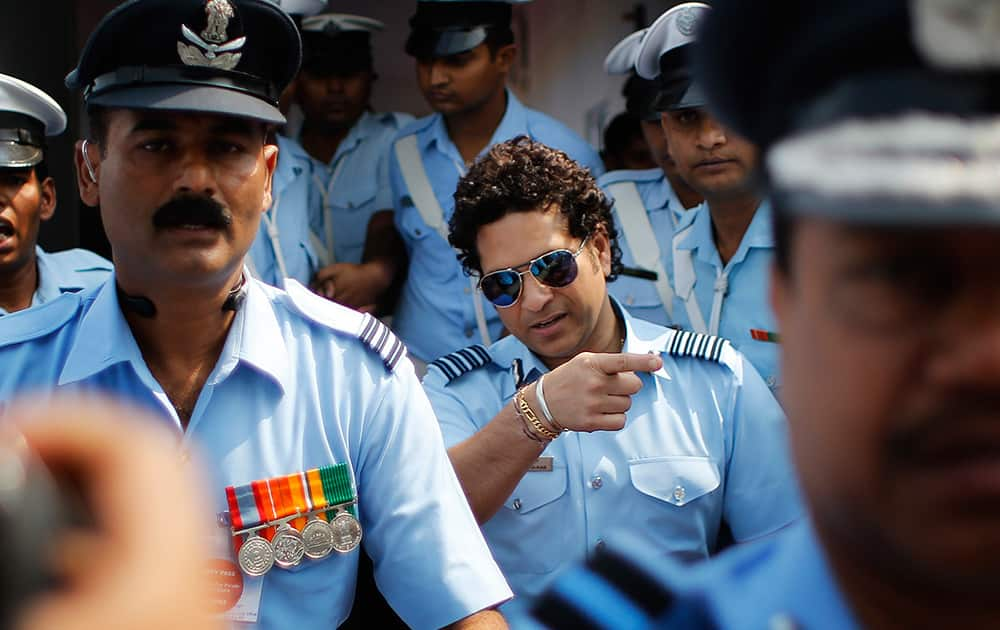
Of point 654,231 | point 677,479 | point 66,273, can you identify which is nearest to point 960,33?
point 677,479

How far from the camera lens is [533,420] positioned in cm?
238

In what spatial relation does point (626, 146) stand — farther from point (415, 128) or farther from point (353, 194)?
point (353, 194)

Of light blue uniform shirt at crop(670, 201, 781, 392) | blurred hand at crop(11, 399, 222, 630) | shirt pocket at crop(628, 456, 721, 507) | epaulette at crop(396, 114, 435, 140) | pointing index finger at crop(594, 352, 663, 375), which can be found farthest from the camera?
epaulette at crop(396, 114, 435, 140)

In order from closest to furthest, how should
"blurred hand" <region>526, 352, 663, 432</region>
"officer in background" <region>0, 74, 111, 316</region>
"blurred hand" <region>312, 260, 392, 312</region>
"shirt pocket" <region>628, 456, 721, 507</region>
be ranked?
"blurred hand" <region>526, 352, 663, 432</region>
"shirt pocket" <region>628, 456, 721, 507</region>
"officer in background" <region>0, 74, 111, 316</region>
"blurred hand" <region>312, 260, 392, 312</region>

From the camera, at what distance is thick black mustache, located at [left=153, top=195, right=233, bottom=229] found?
6.84 feet

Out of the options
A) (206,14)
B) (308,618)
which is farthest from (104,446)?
(206,14)

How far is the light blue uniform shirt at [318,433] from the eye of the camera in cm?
205

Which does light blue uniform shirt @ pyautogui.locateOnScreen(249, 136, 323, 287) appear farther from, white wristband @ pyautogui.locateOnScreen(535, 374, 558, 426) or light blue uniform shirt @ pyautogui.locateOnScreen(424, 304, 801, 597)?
white wristband @ pyautogui.locateOnScreen(535, 374, 558, 426)

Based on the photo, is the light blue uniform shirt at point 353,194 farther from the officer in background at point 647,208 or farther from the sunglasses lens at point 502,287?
the sunglasses lens at point 502,287

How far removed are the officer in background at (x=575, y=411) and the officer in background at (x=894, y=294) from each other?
1.34 meters

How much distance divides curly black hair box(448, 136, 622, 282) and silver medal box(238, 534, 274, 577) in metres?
1.02

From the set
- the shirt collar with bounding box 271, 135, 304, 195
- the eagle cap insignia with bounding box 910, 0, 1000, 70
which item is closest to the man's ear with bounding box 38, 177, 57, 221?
the shirt collar with bounding box 271, 135, 304, 195

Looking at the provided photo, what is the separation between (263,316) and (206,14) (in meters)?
0.62

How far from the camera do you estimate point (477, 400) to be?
2.74 m
